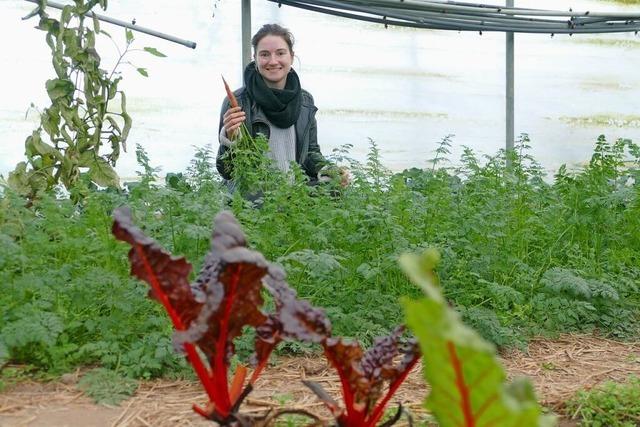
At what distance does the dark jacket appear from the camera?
5.36 meters

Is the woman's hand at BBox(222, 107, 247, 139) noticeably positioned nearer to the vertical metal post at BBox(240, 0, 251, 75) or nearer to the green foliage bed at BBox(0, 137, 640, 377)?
the green foliage bed at BBox(0, 137, 640, 377)

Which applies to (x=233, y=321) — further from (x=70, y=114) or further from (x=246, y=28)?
(x=246, y=28)

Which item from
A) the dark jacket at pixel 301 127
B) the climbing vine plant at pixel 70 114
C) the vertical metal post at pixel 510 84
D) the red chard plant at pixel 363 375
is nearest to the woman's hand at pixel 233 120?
the dark jacket at pixel 301 127

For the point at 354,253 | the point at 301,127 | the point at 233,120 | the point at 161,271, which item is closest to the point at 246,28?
the point at 301,127

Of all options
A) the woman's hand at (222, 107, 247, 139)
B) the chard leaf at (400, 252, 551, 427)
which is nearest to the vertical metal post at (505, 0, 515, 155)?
the woman's hand at (222, 107, 247, 139)

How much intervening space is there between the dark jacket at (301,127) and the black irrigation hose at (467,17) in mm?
1424

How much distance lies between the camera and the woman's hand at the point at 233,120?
4.88 meters

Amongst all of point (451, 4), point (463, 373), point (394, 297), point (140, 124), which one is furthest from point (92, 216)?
point (451, 4)

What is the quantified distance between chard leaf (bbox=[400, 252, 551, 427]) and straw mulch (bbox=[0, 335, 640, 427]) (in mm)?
1029

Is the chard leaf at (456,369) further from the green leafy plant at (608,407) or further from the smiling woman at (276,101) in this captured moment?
the smiling woman at (276,101)

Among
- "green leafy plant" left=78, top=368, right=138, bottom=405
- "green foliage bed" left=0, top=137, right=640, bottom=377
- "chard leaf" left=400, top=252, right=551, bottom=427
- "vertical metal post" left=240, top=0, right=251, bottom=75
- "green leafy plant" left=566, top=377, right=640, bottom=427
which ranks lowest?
"green leafy plant" left=566, top=377, right=640, bottom=427

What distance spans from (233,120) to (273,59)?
62 centimetres

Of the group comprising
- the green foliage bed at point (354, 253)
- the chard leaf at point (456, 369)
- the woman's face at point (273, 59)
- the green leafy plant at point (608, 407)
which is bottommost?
the green leafy plant at point (608, 407)

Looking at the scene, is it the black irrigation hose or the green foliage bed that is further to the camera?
the black irrigation hose
